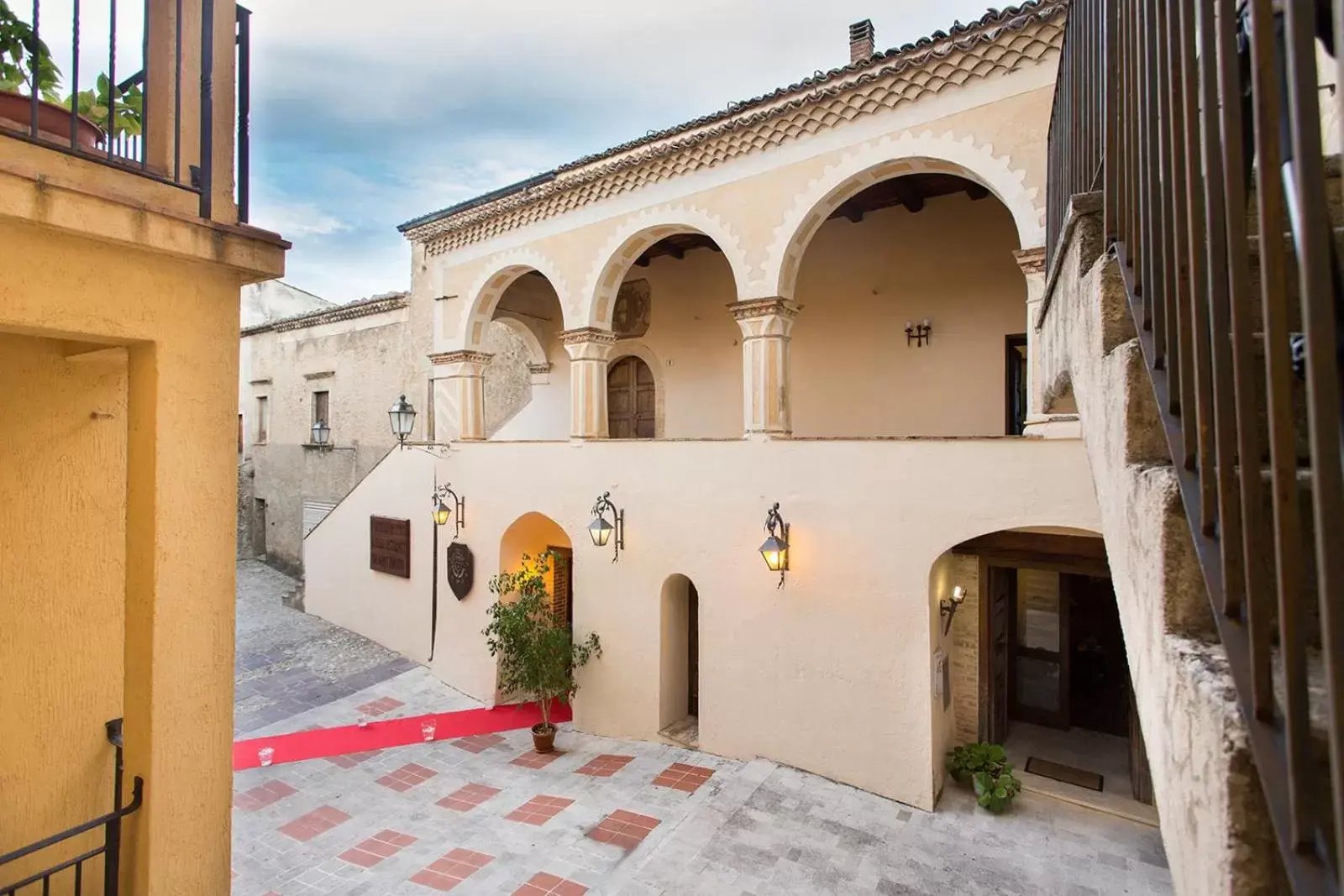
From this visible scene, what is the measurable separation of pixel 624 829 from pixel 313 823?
3214 mm

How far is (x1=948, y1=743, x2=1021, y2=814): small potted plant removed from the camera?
6.33 meters

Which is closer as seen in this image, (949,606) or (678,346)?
(949,606)

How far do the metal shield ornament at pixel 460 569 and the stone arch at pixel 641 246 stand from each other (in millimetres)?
3995

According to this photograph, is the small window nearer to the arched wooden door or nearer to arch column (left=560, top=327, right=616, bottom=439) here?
the arched wooden door

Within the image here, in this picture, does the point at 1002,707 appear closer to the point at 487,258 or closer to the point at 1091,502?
the point at 1091,502

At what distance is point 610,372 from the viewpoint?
39.6ft

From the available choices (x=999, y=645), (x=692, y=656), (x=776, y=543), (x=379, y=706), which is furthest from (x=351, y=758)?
(x=999, y=645)

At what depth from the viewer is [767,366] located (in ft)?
24.3

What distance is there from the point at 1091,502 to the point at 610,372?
821cm

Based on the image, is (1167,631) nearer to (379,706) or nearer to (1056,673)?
(1056,673)

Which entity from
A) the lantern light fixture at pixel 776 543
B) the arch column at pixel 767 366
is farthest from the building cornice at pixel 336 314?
the lantern light fixture at pixel 776 543

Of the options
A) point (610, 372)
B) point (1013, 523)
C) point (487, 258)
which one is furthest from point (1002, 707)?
point (487, 258)

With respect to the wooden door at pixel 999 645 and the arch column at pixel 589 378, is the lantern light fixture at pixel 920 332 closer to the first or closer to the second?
the wooden door at pixel 999 645

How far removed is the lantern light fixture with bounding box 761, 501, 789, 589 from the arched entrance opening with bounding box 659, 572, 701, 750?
4.85ft
